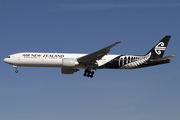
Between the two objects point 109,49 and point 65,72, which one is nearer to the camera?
point 109,49

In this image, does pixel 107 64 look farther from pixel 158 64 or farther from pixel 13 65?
pixel 13 65

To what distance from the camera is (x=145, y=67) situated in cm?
4934

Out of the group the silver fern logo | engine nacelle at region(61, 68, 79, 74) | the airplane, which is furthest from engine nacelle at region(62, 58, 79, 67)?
the silver fern logo

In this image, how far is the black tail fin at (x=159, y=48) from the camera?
50.3m

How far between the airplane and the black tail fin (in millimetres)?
191

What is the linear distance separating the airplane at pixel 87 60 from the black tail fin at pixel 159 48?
7.5 inches

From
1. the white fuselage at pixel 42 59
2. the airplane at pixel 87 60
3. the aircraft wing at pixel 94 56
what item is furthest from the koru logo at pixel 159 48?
the aircraft wing at pixel 94 56

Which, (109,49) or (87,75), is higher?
(109,49)

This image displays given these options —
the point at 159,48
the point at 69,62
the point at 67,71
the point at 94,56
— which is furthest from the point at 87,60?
the point at 159,48

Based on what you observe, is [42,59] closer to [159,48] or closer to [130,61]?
[130,61]

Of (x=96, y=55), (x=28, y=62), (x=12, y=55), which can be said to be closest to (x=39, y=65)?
(x=28, y=62)

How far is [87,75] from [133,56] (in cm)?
722

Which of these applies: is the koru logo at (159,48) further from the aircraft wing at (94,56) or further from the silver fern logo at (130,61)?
the aircraft wing at (94,56)

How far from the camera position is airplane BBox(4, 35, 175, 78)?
46625 mm
